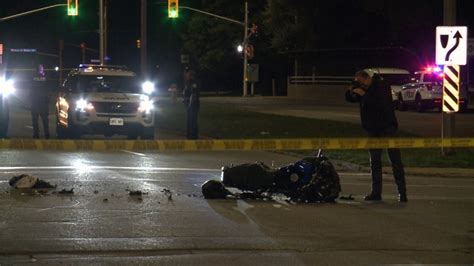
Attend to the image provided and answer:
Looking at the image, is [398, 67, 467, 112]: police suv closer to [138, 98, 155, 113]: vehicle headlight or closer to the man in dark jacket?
[138, 98, 155, 113]: vehicle headlight

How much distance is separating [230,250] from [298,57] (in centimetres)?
5831

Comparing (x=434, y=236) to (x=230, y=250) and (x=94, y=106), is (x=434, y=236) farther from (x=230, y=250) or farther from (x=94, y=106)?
(x=94, y=106)

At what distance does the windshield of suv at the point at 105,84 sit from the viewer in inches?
815

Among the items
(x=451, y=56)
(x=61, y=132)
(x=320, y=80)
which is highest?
(x=320, y=80)

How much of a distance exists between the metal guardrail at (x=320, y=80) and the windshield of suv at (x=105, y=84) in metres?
38.6

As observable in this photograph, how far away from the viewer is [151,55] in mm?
107375

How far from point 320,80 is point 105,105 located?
42.9 meters

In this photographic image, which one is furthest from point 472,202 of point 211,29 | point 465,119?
point 211,29

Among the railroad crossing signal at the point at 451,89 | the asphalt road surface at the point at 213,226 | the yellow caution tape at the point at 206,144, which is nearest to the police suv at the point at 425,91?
the railroad crossing signal at the point at 451,89

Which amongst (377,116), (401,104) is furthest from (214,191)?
(401,104)

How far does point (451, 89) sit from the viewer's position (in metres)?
18.1

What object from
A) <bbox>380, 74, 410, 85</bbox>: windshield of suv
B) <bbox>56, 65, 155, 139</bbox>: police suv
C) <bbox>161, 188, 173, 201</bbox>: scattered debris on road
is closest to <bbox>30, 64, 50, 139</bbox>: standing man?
<bbox>56, 65, 155, 139</bbox>: police suv

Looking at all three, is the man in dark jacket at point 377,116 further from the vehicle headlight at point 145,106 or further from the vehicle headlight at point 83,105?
the vehicle headlight at point 83,105

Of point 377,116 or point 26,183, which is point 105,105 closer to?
point 26,183
